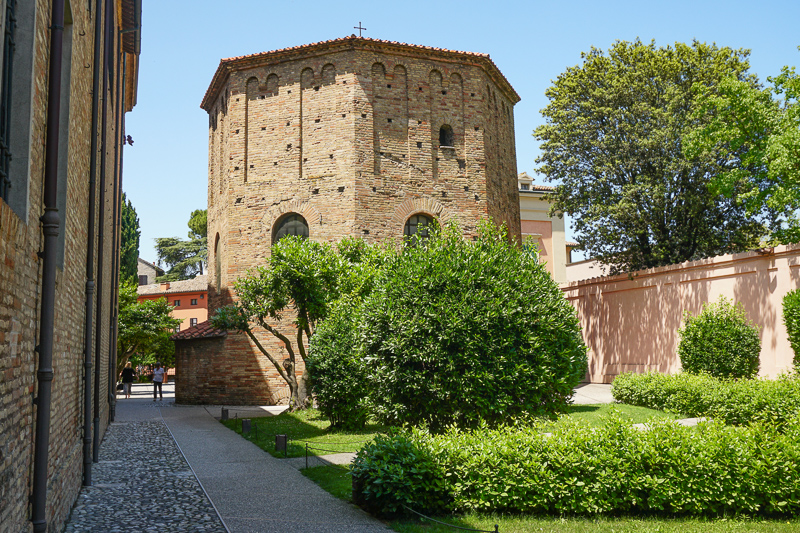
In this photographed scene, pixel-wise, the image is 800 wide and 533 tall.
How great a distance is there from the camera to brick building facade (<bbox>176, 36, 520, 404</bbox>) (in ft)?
69.5

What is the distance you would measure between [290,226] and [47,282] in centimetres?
1723

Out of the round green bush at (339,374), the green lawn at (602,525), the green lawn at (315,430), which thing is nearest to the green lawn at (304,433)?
the green lawn at (315,430)

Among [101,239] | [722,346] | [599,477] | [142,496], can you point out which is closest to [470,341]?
[599,477]

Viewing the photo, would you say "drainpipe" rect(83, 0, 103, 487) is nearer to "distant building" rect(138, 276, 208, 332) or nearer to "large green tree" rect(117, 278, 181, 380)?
"large green tree" rect(117, 278, 181, 380)

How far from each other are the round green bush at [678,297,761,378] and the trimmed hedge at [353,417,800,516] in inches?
417

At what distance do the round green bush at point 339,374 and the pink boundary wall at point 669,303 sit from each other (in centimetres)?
1132

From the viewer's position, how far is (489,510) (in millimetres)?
7195

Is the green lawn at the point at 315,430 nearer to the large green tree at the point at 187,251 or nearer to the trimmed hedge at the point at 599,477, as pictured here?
the trimmed hedge at the point at 599,477

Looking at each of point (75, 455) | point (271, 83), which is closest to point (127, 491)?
point (75, 455)

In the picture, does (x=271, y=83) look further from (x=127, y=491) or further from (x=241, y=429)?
(x=127, y=491)

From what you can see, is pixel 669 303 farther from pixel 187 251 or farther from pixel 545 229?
pixel 187 251

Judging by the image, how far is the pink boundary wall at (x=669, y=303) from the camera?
17250 millimetres

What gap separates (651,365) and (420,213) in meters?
9.29

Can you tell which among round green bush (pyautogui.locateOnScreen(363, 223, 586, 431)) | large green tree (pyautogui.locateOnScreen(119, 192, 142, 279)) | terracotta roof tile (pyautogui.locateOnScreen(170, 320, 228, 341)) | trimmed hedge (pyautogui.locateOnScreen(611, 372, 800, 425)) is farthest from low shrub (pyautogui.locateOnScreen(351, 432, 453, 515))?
large green tree (pyautogui.locateOnScreen(119, 192, 142, 279))
